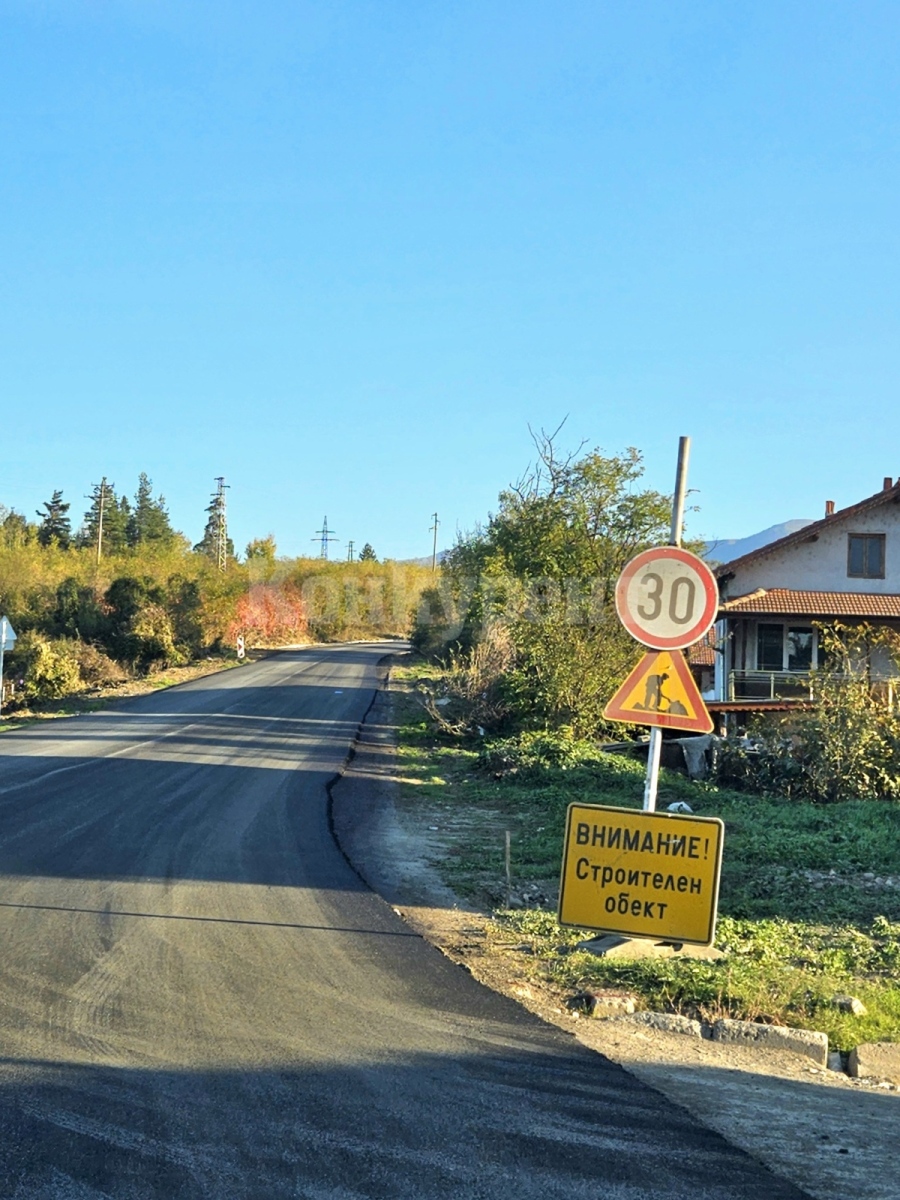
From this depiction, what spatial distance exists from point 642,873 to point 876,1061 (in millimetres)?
1803

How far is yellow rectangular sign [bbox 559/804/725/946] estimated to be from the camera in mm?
7465

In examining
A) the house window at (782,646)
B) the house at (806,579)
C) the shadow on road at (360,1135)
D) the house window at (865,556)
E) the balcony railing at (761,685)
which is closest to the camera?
the shadow on road at (360,1135)

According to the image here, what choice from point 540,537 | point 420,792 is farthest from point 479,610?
point 420,792

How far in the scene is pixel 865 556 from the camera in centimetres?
3841

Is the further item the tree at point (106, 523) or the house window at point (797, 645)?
the tree at point (106, 523)

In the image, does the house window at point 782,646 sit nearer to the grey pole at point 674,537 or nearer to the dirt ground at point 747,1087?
the dirt ground at point 747,1087

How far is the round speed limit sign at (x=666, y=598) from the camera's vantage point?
7543 mm

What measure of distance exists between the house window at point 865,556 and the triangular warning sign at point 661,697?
108 ft

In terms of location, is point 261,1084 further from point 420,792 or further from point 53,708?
point 53,708

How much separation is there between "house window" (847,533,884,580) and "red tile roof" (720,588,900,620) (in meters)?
0.78

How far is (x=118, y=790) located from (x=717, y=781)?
9.14m

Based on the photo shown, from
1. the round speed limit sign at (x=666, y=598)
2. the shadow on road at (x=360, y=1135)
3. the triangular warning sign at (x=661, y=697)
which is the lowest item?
the shadow on road at (x=360, y=1135)

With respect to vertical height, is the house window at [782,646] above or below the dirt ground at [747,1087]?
above

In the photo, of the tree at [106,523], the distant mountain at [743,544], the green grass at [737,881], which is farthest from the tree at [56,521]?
the green grass at [737,881]
